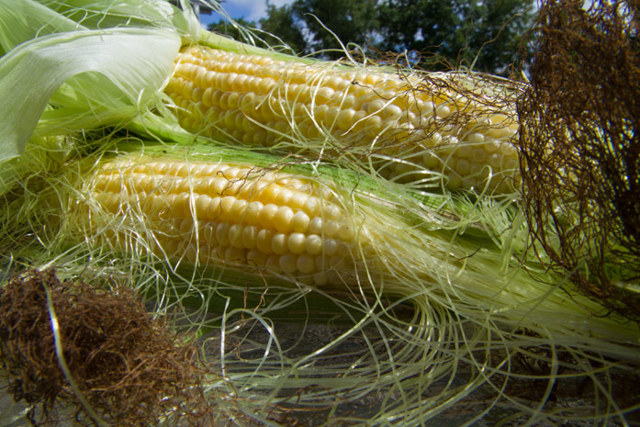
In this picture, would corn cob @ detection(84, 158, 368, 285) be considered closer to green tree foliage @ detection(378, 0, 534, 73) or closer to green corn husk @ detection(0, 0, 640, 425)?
green corn husk @ detection(0, 0, 640, 425)

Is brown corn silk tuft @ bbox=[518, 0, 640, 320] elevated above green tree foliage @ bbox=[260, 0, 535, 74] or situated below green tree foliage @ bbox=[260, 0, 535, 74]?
below

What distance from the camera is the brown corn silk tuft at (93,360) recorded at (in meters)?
0.56

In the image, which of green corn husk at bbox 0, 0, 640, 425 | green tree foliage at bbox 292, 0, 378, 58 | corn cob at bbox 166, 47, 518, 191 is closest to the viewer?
green corn husk at bbox 0, 0, 640, 425

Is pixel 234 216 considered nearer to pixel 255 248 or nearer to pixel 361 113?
pixel 255 248

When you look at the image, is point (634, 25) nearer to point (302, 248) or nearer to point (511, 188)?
point (511, 188)

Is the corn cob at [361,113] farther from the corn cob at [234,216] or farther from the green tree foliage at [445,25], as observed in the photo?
the green tree foliage at [445,25]

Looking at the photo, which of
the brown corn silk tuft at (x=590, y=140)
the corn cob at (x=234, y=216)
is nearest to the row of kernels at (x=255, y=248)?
the corn cob at (x=234, y=216)

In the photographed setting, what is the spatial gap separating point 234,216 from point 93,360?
353mm

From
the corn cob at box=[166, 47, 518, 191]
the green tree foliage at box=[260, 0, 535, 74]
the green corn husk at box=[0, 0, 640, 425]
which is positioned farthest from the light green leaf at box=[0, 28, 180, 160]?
the green tree foliage at box=[260, 0, 535, 74]

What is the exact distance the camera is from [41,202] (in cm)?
104

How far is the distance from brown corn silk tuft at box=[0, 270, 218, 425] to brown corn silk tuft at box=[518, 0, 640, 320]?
1.91 feet

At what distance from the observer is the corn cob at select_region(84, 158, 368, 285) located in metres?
0.80

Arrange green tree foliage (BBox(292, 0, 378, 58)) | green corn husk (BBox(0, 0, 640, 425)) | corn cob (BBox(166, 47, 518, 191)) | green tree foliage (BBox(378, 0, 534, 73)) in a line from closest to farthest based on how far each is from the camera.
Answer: green corn husk (BBox(0, 0, 640, 425)) < corn cob (BBox(166, 47, 518, 191)) < green tree foliage (BBox(378, 0, 534, 73)) < green tree foliage (BBox(292, 0, 378, 58))

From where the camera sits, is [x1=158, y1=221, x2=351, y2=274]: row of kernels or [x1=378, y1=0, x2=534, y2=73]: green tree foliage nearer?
[x1=158, y1=221, x2=351, y2=274]: row of kernels
